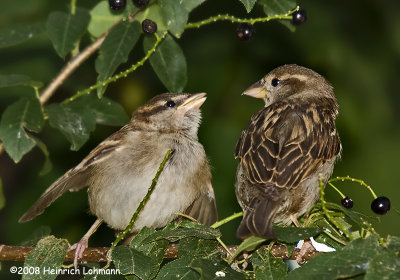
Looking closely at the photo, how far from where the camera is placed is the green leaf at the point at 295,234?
12.1 feet

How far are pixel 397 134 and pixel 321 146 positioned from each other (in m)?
2.08

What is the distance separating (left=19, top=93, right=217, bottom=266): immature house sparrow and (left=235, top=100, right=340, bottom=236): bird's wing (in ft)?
1.37

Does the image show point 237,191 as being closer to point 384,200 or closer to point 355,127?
point 384,200

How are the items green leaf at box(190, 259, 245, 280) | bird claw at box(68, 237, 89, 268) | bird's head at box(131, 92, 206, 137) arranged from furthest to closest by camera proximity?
bird's head at box(131, 92, 206, 137)
bird claw at box(68, 237, 89, 268)
green leaf at box(190, 259, 245, 280)

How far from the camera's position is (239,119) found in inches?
273

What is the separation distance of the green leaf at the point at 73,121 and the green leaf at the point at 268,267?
1.38 meters

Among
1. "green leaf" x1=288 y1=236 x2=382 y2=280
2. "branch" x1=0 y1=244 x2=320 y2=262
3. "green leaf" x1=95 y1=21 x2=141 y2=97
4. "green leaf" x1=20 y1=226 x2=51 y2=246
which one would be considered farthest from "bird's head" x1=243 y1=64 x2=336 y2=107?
"green leaf" x1=288 y1=236 x2=382 y2=280

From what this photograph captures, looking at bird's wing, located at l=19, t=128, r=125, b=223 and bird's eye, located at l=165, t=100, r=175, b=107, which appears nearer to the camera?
bird's wing, located at l=19, t=128, r=125, b=223

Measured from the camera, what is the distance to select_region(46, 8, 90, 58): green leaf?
4.77 m

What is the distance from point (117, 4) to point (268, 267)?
191 centimetres

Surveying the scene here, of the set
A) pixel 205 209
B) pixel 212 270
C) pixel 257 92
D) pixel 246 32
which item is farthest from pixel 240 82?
pixel 212 270

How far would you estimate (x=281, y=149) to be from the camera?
468 cm

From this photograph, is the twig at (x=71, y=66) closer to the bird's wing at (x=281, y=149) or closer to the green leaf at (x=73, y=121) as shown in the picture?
the green leaf at (x=73, y=121)

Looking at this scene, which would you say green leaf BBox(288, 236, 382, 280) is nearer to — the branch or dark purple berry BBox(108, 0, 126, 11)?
the branch
